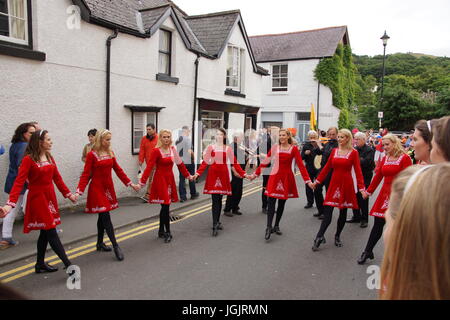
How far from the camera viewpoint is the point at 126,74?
1062cm

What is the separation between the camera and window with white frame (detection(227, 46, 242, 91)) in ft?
54.2

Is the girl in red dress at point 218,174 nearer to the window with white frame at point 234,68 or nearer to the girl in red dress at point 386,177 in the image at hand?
the girl in red dress at point 386,177

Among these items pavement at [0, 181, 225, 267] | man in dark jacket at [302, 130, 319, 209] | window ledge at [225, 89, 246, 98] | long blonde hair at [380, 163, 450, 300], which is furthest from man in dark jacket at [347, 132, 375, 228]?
window ledge at [225, 89, 246, 98]

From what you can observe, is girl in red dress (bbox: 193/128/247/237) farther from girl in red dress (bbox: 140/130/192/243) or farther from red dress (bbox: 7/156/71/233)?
red dress (bbox: 7/156/71/233)

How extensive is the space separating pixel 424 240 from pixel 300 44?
96.8 feet

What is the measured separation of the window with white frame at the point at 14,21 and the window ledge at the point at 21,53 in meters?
0.34

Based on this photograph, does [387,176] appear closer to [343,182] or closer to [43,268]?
[343,182]

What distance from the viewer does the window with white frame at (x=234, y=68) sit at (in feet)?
54.2

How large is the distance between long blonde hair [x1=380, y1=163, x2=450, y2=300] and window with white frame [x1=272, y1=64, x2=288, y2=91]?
91.2 feet

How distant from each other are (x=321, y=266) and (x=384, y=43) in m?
25.6

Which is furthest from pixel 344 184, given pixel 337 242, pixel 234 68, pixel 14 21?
pixel 234 68

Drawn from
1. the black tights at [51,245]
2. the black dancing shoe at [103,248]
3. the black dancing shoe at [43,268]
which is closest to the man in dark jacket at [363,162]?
the black dancing shoe at [103,248]

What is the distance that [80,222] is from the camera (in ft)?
25.9
